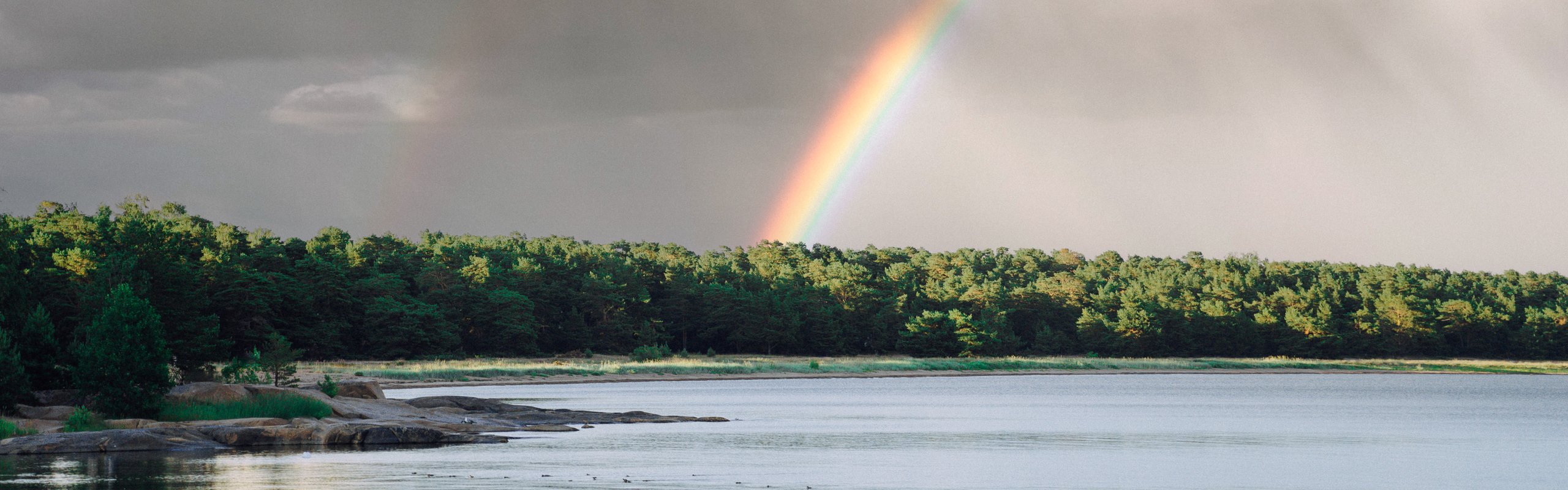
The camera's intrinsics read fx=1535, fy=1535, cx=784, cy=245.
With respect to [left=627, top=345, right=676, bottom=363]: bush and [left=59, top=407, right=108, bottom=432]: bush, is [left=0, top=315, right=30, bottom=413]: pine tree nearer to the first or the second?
[left=59, top=407, right=108, bottom=432]: bush

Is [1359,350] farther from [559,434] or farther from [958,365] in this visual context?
[559,434]

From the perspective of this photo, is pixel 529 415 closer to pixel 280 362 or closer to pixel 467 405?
pixel 467 405

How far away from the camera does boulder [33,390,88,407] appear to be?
139 feet

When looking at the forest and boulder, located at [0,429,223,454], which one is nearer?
boulder, located at [0,429,223,454]

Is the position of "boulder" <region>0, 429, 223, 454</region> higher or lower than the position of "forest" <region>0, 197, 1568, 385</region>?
lower

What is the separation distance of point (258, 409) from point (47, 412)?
5353 mm

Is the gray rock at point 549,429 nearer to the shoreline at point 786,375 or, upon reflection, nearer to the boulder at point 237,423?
the boulder at point 237,423

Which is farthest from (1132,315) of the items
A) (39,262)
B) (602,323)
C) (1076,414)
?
(39,262)

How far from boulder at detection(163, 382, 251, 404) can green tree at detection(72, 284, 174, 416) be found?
202 cm

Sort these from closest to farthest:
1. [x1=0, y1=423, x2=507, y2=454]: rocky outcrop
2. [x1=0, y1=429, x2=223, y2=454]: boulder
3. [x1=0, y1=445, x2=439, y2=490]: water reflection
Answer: [x1=0, y1=445, x2=439, y2=490]: water reflection < [x1=0, y1=429, x2=223, y2=454]: boulder < [x1=0, y1=423, x2=507, y2=454]: rocky outcrop

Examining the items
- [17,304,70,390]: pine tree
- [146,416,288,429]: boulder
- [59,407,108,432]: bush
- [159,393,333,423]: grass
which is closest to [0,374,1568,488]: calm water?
[146,416,288,429]: boulder

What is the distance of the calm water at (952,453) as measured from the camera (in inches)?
1238

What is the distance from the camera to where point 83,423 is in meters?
38.2

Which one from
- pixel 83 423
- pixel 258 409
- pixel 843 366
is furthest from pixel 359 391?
pixel 843 366
